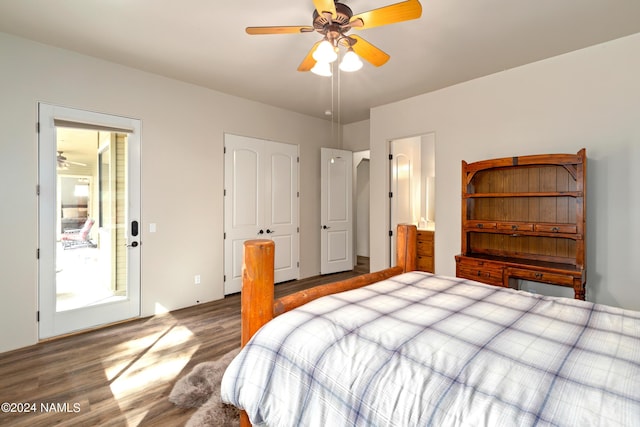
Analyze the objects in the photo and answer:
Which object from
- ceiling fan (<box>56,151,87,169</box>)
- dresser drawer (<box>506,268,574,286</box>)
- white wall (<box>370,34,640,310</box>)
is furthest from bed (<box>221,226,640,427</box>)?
ceiling fan (<box>56,151,87,169</box>)

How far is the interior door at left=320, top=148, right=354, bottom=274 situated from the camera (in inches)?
209

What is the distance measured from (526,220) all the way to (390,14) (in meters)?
2.58

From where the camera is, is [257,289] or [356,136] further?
[356,136]

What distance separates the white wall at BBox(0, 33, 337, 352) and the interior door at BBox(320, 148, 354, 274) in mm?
390

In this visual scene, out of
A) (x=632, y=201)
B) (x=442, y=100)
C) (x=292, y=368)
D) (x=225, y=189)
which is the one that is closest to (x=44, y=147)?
(x=225, y=189)

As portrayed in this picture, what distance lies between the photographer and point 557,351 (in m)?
1.11

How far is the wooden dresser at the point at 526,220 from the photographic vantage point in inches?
106

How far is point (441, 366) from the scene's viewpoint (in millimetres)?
1025

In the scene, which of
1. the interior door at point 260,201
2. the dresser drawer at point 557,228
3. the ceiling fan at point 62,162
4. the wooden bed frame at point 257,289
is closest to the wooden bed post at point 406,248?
the wooden bed frame at point 257,289

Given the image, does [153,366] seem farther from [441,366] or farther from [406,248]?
[441,366]

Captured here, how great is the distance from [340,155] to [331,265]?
6.48 feet

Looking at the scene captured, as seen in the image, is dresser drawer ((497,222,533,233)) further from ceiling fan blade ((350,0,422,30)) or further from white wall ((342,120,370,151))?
white wall ((342,120,370,151))

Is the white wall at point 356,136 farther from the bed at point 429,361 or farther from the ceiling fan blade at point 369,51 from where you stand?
the bed at point 429,361

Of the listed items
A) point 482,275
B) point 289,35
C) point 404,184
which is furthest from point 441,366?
point 404,184
